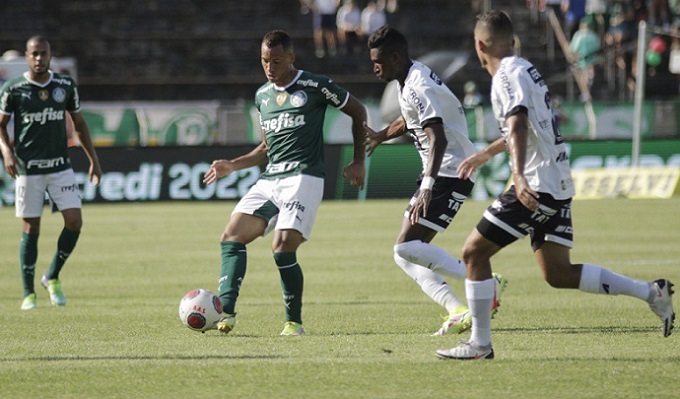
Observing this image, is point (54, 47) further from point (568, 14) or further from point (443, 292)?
point (443, 292)

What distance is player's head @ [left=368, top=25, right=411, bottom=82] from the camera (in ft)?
30.3

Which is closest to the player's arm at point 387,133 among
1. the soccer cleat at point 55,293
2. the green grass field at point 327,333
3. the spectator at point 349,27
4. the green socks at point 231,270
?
the green socks at point 231,270

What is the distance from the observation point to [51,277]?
40.3ft

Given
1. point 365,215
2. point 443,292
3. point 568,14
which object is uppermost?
point 568,14

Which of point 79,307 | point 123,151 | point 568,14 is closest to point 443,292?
point 79,307

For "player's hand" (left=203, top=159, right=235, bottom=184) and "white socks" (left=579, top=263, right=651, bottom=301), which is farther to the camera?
"player's hand" (left=203, top=159, right=235, bottom=184)

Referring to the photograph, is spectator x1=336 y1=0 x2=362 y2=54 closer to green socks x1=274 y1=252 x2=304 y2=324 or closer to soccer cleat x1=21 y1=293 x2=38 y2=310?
soccer cleat x1=21 y1=293 x2=38 y2=310

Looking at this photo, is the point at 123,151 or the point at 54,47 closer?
the point at 123,151

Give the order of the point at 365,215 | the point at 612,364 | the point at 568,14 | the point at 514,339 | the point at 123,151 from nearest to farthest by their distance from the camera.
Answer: the point at 612,364 < the point at 514,339 < the point at 365,215 < the point at 123,151 < the point at 568,14

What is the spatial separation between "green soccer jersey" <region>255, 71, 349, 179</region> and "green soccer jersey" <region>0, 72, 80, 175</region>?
10.5 ft

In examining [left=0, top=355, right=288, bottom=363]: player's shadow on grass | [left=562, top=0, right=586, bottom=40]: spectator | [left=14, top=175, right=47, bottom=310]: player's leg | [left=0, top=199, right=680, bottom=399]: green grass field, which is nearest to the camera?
[left=0, top=199, right=680, bottom=399]: green grass field

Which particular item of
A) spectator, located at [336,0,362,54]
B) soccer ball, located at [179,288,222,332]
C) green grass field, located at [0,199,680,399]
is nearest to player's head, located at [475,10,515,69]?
green grass field, located at [0,199,680,399]

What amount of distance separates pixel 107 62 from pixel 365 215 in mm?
16304

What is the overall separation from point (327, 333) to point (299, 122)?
166 centimetres
